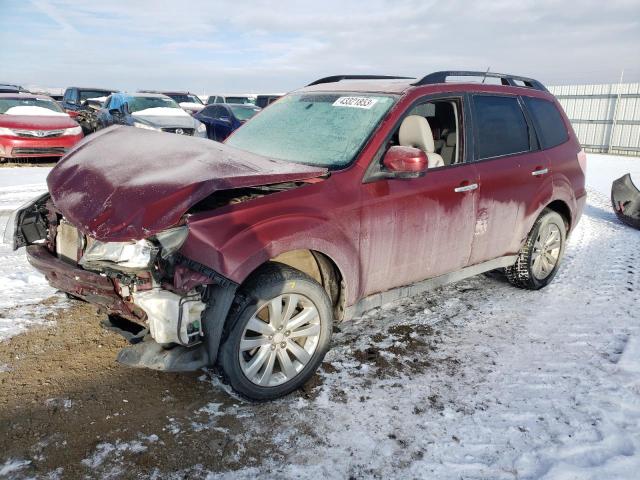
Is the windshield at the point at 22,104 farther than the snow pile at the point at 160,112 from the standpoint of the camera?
No

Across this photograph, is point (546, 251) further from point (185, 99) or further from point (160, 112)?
point (185, 99)

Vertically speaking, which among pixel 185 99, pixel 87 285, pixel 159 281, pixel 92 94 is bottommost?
pixel 87 285

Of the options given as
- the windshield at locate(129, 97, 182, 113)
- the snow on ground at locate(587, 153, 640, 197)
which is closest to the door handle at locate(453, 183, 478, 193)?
the snow on ground at locate(587, 153, 640, 197)

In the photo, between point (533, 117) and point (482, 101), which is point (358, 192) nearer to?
point (482, 101)

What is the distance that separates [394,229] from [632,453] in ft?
5.96

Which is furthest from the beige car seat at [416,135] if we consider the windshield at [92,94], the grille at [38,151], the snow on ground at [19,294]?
the windshield at [92,94]

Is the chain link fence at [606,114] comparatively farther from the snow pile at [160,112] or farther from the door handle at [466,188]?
the door handle at [466,188]

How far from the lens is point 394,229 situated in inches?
134

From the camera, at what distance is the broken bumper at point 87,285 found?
108 inches

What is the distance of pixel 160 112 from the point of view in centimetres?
1321

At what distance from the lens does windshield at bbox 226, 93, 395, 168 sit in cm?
343

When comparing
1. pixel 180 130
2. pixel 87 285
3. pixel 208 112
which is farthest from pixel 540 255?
pixel 208 112

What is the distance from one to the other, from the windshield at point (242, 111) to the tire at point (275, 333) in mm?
11551

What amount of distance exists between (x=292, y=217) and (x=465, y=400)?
1545 millimetres
